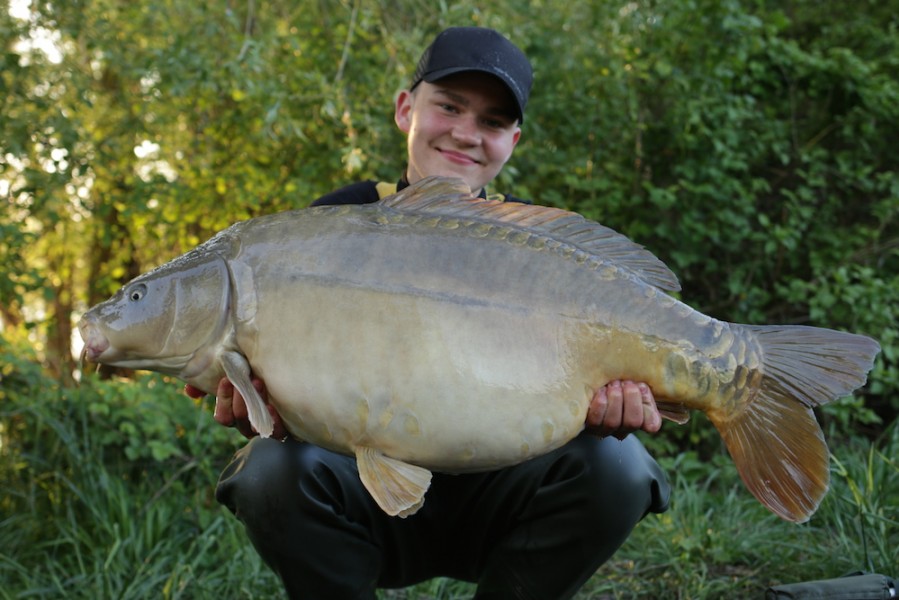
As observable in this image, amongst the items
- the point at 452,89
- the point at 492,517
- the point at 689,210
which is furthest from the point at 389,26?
the point at 492,517

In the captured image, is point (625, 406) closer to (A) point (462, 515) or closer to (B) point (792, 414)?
(B) point (792, 414)

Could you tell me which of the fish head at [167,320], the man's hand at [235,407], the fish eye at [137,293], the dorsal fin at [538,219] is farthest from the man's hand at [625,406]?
the fish eye at [137,293]

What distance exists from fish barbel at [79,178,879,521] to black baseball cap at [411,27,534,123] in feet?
2.14

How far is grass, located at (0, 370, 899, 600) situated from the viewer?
2.30 m

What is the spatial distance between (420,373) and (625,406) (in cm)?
36

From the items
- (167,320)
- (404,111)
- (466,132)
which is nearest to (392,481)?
(167,320)

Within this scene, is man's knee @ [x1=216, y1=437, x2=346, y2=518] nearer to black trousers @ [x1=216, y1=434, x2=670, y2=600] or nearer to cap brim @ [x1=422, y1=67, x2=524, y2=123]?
black trousers @ [x1=216, y1=434, x2=670, y2=600]

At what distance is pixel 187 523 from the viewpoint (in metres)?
2.78

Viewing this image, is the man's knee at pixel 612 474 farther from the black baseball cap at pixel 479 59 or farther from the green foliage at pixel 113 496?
the green foliage at pixel 113 496

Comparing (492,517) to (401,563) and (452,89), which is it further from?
(452,89)

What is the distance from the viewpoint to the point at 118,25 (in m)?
4.32

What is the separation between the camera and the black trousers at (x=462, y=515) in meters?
1.69

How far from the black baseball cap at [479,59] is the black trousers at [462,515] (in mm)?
864

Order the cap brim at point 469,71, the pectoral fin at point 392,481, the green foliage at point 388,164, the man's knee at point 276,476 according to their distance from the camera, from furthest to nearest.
→ the green foliage at point 388,164 < the cap brim at point 469,71 < the man's knee at point 276,476 < the pectoral fin at point 392,481
